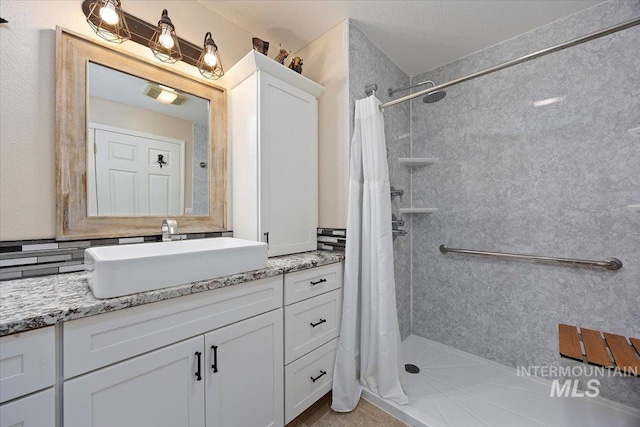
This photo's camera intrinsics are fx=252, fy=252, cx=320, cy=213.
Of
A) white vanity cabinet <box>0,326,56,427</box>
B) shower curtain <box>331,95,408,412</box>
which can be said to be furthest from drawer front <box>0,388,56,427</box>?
shower curtain <box>331,95,408,412</box>

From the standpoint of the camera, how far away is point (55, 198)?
108cm

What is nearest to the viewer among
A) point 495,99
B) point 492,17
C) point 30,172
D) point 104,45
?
point 30,172

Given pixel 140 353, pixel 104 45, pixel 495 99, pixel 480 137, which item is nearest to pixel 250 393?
pixel 140 353

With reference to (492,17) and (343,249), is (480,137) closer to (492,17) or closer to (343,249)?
(492,17)

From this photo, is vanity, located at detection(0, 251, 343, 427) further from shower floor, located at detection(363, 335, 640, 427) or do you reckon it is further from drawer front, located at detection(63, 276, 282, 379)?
shower floor, located at detection(363, 335, 640, 427)

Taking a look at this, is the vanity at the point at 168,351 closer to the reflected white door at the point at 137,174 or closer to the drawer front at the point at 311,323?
the drawer front at the point at 311,323

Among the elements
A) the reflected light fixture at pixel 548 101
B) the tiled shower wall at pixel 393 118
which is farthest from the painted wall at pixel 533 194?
the tiled shower wall at pixel 393 118

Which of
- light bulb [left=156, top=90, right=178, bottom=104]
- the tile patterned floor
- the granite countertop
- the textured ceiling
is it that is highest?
the textured ceiling

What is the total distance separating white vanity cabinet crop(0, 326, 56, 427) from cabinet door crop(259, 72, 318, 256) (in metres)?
0.93

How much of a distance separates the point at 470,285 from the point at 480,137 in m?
1.18

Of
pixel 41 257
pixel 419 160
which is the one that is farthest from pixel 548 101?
pixel 41 257

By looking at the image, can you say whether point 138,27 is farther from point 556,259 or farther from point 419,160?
point 556,259

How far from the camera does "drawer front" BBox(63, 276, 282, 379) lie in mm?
722

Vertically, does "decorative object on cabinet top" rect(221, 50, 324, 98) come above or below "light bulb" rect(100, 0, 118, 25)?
below
